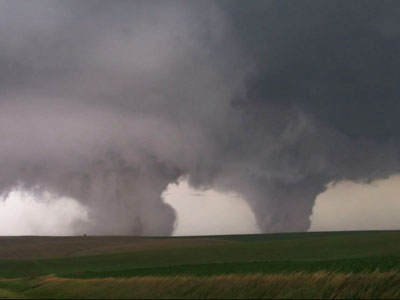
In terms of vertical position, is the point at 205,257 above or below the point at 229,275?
above

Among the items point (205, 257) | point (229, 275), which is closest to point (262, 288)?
point (229, 275)

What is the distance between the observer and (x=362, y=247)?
235 ft

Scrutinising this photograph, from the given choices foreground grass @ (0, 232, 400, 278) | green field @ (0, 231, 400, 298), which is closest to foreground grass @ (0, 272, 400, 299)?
green field @ (0, 231, 400, 298)

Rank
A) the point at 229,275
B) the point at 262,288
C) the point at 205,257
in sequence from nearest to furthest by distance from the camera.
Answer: the point at 262,288 < the point at 229,275 < the point at 205,257

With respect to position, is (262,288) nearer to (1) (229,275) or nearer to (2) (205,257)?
(1) (229,275)

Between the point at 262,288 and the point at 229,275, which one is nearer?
the point at 262,288

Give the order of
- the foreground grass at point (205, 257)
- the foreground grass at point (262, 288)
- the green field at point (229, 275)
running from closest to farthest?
the foreground grass at point (262, 288), the green field at point (229, 275), the foreground grass at point (205, 257)

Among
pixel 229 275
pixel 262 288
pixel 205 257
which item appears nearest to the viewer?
pixel 262 288

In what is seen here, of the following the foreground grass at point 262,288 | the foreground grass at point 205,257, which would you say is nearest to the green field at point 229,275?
the foreground grass at point 262,288

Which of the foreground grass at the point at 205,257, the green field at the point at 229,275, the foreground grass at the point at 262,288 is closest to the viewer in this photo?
the foreground grass at the point at 262,288

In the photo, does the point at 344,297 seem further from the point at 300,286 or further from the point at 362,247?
the point at 362,247

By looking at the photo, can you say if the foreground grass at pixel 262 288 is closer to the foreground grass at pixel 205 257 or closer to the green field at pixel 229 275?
the green field at pixel 229 275

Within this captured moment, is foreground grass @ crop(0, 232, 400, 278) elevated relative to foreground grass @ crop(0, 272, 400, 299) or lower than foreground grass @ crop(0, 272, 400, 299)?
elevated

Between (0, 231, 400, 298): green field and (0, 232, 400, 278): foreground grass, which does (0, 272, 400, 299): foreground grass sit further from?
(0, 232, 400, 278): foreground grass
